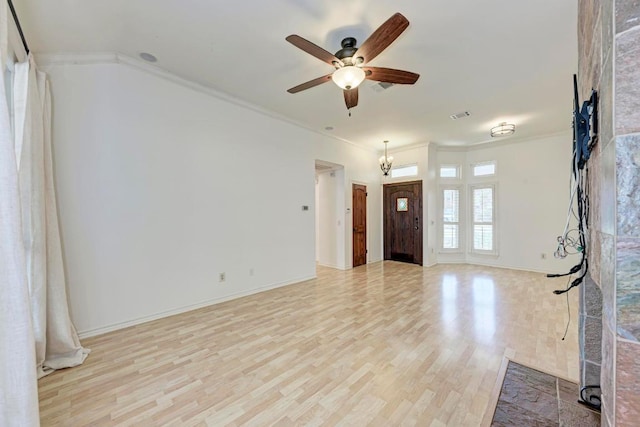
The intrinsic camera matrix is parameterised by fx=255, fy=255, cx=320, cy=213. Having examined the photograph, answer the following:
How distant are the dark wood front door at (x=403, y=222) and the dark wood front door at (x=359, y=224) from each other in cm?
84

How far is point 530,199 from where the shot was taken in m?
5.72

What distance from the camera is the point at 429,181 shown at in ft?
20.6

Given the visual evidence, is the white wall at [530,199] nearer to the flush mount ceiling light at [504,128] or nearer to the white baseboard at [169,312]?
A: the flush mount ceiling light at [504,128]

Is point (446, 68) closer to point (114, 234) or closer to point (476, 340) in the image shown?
point (476, 340)

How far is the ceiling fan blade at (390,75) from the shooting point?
7.96 feet

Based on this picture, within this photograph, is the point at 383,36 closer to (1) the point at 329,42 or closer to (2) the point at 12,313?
(1) the point at 329,42

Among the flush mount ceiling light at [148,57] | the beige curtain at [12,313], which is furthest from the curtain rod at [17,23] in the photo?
the beige curtain at [12,313]

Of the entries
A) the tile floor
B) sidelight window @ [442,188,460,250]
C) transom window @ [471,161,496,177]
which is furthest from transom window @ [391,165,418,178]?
the tile floor

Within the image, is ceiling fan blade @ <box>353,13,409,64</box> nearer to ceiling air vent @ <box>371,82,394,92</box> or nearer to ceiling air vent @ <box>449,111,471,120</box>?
ceiling air vent @ <box>371,82,394,92</box>

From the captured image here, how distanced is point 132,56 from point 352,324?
157 inches

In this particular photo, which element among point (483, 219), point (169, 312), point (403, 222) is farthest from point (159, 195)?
point (483, 219)

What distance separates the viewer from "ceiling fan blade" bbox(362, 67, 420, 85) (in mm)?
2426

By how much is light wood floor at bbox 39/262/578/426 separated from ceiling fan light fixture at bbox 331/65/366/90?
256 cm

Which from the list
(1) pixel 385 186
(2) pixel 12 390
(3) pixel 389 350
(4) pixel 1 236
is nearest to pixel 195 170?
(4) pixel 1 236
